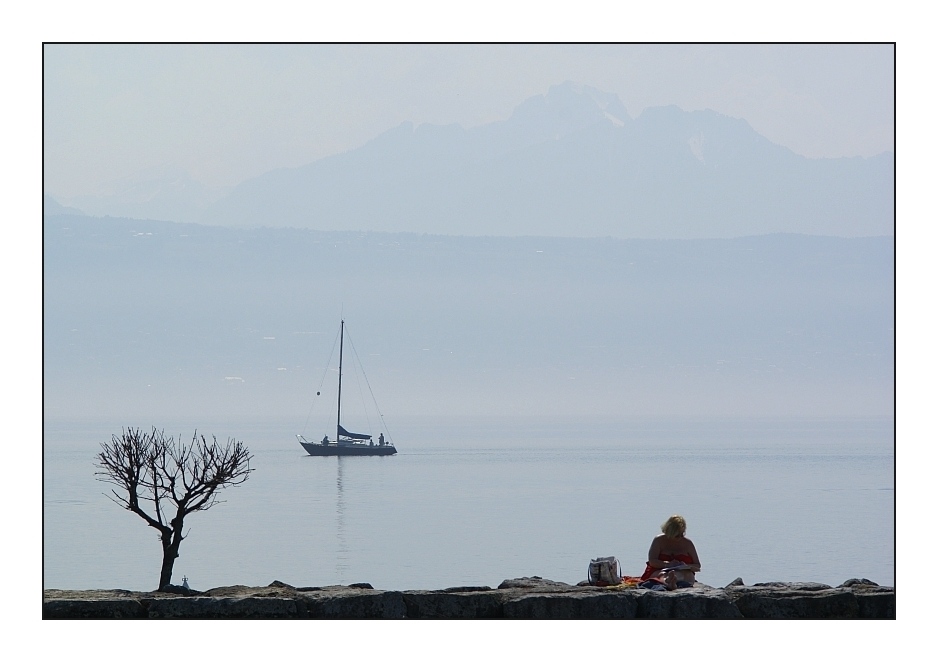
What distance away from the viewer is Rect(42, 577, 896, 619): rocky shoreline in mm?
8414

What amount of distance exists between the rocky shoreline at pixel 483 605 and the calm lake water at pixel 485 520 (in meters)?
1.79

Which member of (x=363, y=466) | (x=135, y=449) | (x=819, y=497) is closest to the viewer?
(x=135, y=449)

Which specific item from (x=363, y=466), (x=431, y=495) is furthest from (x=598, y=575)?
(x=363, y=466)

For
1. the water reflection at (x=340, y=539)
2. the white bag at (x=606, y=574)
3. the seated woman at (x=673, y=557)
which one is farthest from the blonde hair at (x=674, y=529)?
the water reflection at (x=340, y=539)

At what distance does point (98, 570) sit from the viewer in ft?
93.7

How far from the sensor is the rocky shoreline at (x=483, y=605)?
8.41 meters

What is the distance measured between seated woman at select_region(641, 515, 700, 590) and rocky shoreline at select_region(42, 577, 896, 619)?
1.47 ft

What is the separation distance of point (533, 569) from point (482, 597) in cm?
2131

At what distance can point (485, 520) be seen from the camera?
140 feet

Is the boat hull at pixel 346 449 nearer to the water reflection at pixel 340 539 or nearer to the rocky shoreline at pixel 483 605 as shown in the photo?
the water reflection at pixel 340 539

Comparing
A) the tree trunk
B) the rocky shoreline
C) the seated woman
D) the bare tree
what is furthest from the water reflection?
the rocky shoreline

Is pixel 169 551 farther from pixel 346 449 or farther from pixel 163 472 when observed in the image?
pixel 346 449

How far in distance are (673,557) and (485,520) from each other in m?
33.7

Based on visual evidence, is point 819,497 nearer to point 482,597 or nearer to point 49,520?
point 49,520
